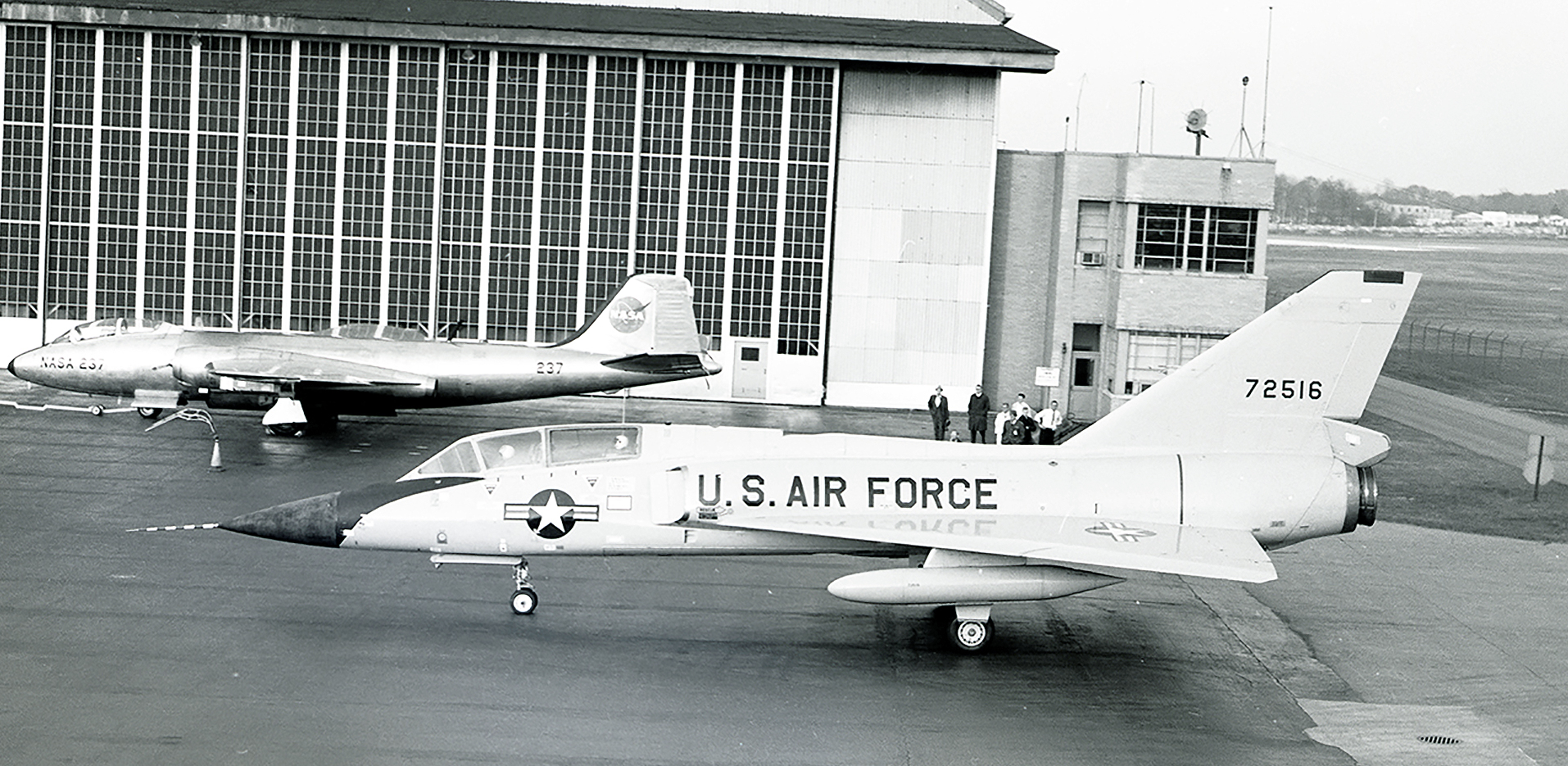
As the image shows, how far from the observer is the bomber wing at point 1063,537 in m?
16.1

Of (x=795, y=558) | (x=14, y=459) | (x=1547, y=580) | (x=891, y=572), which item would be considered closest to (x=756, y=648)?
(x=891, y=572)

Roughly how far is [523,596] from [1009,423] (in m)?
14.6

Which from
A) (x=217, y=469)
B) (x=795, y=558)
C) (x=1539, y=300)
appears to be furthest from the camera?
(x=1539, y=300)

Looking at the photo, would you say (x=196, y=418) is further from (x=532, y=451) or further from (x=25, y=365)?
(x=532, y=451)

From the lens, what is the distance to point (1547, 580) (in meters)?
22.3

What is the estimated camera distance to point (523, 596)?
18.0 m

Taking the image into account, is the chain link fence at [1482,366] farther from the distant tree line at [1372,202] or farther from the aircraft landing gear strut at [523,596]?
the aircraft landing gear strut at [523,596]

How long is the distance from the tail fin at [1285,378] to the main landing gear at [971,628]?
9.00ft

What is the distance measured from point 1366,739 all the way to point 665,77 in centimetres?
3039

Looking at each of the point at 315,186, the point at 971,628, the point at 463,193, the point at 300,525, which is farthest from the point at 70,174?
the point at 971,628

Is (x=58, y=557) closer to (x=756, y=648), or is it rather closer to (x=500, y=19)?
(x=756, y=648)

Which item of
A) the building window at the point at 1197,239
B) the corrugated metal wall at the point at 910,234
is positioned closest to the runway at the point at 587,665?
the building window at the point at 1197,239

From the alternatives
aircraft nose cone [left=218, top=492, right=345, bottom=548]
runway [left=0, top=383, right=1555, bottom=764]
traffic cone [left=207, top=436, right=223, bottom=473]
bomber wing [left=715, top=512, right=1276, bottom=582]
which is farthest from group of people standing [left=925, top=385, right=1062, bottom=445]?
aircraft nose cone [left=218, top=492, right=345, bottom=548]

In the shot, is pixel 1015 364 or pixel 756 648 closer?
pixel 756 648
